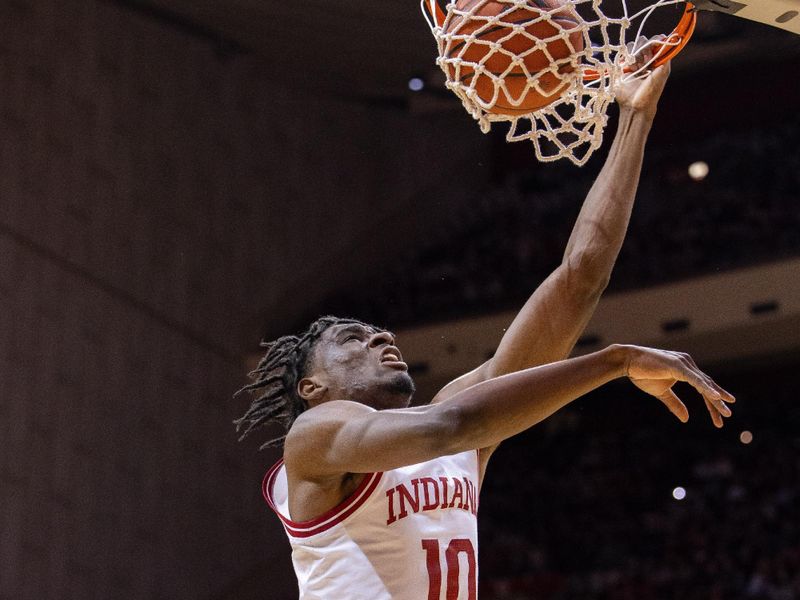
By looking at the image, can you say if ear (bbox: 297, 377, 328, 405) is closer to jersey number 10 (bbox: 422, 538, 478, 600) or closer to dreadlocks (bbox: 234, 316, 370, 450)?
dreadlocks (bbox: 234, 316, 370, 450)

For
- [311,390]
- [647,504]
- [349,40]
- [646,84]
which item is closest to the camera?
[311,390]

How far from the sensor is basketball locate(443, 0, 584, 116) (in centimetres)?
303

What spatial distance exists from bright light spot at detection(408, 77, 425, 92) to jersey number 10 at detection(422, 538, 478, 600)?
1205 cm

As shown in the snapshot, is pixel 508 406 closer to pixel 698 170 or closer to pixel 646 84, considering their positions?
pixel 646 84

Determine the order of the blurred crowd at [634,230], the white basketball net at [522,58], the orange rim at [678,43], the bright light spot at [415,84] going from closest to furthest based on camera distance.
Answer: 1. the white basketball net at [522,58]
2. the orange rim at [678,43]
3. the blurred crowd at [634,230]
4. the bright light spot at [415,84]

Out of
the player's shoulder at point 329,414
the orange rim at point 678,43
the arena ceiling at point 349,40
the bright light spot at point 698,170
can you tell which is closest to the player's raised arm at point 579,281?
the orange rim at point 678,43

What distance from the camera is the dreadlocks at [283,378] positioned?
3162 mm

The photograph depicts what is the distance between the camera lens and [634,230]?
13.6 meters

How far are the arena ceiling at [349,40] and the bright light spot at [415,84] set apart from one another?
0.09 m

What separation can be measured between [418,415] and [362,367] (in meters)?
0.58

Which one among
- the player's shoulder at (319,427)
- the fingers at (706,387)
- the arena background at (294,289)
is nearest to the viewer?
the fingers at (706,387)

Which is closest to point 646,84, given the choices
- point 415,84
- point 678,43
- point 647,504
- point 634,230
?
point 678,43

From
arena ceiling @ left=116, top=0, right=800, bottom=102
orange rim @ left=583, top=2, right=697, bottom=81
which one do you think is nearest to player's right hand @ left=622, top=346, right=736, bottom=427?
orange rim @ left=583, top=2, right=697, bottom=81

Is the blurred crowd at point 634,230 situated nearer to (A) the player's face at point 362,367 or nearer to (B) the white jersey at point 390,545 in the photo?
(A) the player's face at point 362,367
